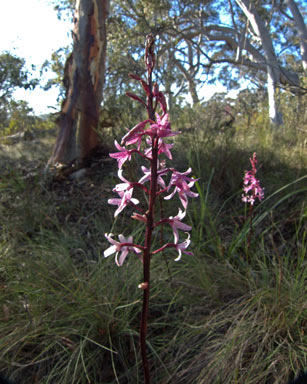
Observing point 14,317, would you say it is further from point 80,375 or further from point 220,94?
point 220,94

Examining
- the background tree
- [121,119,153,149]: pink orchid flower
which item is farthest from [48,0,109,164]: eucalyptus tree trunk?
the background tree

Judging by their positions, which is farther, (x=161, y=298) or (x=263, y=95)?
(x=263, y=95)

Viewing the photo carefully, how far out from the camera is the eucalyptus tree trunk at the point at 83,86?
4879 mm

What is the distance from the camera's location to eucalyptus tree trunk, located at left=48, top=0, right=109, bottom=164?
4879mm

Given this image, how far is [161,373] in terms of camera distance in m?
1.92

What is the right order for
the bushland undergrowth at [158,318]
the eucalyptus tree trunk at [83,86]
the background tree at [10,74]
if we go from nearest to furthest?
the bushland undergrowth at [158,318] < the eucalyptus tree trunk at [83,86] < the background tree at [10,74]

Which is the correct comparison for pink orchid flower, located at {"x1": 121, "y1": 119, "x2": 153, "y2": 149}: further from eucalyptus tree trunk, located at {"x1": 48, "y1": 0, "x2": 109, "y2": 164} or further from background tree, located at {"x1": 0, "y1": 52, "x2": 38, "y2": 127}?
background tree, located at {"x1": 0, "y1": 52, "x2": 38, "y2": 127}

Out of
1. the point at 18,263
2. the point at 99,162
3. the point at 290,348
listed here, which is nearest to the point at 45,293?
the point at 18,263

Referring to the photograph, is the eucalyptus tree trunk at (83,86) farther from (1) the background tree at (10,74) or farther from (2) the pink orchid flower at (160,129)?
(1) the background tree at (10,74)

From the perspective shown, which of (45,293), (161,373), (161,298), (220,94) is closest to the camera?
(161,373)

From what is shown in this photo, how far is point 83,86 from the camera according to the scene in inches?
192

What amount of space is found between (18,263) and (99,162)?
8.11 feet

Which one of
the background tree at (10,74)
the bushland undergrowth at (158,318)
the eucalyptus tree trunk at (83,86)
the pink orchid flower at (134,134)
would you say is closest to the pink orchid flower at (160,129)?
the pink orchid flower at (134,134)

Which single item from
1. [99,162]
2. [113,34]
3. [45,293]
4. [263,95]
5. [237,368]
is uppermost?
[113,34]
